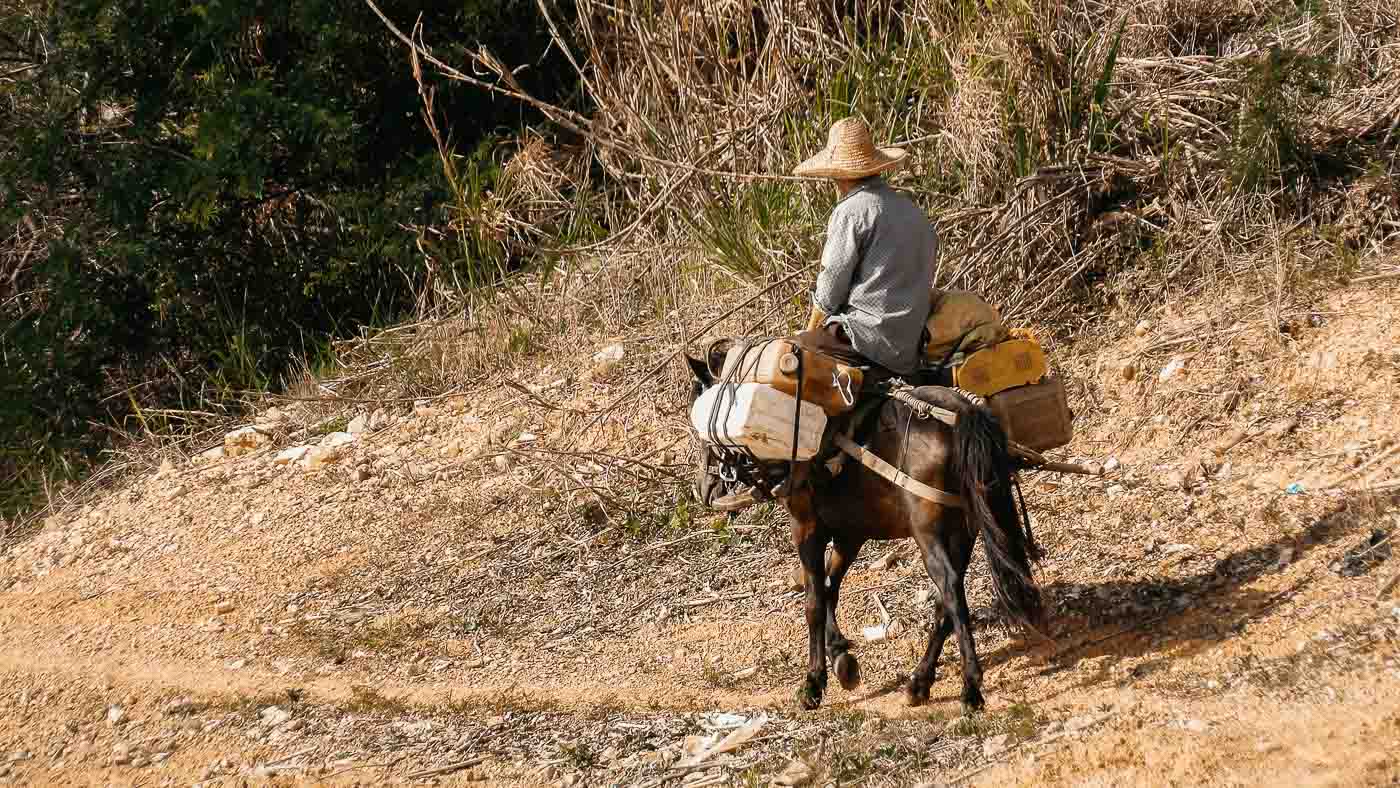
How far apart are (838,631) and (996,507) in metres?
1.19

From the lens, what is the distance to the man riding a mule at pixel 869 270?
6023 mm

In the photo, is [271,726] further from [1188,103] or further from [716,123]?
[1188,103]

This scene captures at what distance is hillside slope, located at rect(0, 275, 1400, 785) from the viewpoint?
18.0 feet

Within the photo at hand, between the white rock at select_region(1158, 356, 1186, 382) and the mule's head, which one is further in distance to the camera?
the white rock at select_region(1158, 356, 1186, 382)

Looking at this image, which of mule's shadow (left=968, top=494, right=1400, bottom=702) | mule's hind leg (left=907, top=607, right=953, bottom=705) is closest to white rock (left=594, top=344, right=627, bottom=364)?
mule's shadow (left=968, top=494, right=1400, bottom=702)

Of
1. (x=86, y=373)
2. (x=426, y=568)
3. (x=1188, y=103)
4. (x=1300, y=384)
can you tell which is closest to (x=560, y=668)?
(x=426, y=568)

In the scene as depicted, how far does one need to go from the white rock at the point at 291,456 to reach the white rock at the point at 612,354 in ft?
8.01

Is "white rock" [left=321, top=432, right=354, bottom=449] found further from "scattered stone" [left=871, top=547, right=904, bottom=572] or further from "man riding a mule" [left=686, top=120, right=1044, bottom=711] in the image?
"man riding a mule" [left=686, top=120, right=1044, bottom=711]

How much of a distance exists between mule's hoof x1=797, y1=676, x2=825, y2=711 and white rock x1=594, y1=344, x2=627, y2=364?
4.80 meters

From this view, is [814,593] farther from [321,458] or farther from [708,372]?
[321,458]

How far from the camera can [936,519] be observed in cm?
579

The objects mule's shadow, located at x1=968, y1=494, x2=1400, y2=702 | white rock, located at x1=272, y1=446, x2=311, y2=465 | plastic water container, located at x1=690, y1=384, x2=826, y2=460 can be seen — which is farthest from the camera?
white rock, located at x1=272, y1=446, x2=311, y2=465

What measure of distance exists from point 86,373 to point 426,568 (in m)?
5.62

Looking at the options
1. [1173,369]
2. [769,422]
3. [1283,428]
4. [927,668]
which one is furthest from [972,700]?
[1173,369]
